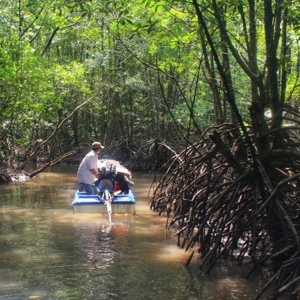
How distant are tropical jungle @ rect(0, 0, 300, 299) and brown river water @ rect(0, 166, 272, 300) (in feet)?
0.96

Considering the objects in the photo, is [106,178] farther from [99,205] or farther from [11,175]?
[11,175]

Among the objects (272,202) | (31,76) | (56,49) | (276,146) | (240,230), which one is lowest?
(240,230)

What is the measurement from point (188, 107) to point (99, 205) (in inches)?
159

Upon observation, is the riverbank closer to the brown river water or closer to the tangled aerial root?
the brown river water

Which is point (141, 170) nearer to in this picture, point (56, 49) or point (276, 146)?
point (56, 49)

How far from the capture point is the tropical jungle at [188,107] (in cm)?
580

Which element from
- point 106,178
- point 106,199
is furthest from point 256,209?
point 106,178

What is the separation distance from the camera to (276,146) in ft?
21.1

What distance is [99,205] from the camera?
30.6ft

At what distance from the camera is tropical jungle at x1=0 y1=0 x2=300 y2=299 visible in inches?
228

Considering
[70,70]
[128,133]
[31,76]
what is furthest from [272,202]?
[128,133]

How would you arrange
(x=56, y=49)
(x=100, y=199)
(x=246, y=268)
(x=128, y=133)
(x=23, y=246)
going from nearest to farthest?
(x=246, y=268), (x=23, y=246), (x=100, y=199), (x=128, y=133), (x=56, y=49)

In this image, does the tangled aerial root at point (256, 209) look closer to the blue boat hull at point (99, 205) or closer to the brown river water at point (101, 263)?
the brown river water at point (101, 263)

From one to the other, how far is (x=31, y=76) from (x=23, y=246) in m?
8.13
